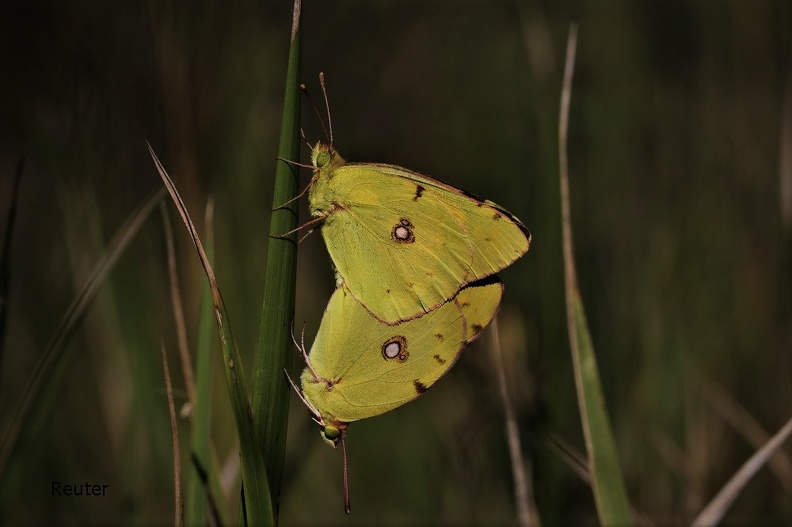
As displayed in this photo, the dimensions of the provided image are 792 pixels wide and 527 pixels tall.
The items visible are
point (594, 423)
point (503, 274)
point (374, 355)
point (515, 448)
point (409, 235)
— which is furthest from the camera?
point (503, 274)

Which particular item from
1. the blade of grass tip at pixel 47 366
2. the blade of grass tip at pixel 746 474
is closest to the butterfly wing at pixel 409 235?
the blade of grass tip at pixel 47 366

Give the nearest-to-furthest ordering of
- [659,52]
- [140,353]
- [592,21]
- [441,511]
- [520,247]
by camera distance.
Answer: [140,353], [520,247], [441,511], [659,52], [592,21]

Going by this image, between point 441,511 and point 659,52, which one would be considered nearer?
point 441,511

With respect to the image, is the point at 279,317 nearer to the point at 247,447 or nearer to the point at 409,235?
the point at 247,447

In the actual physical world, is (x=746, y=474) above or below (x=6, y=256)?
below

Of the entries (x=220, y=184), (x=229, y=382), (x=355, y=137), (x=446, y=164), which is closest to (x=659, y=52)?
(x=446, y=164)

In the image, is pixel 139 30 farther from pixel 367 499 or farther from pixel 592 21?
pixel 592 21

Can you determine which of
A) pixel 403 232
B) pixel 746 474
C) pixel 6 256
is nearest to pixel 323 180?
pixel 403 232
